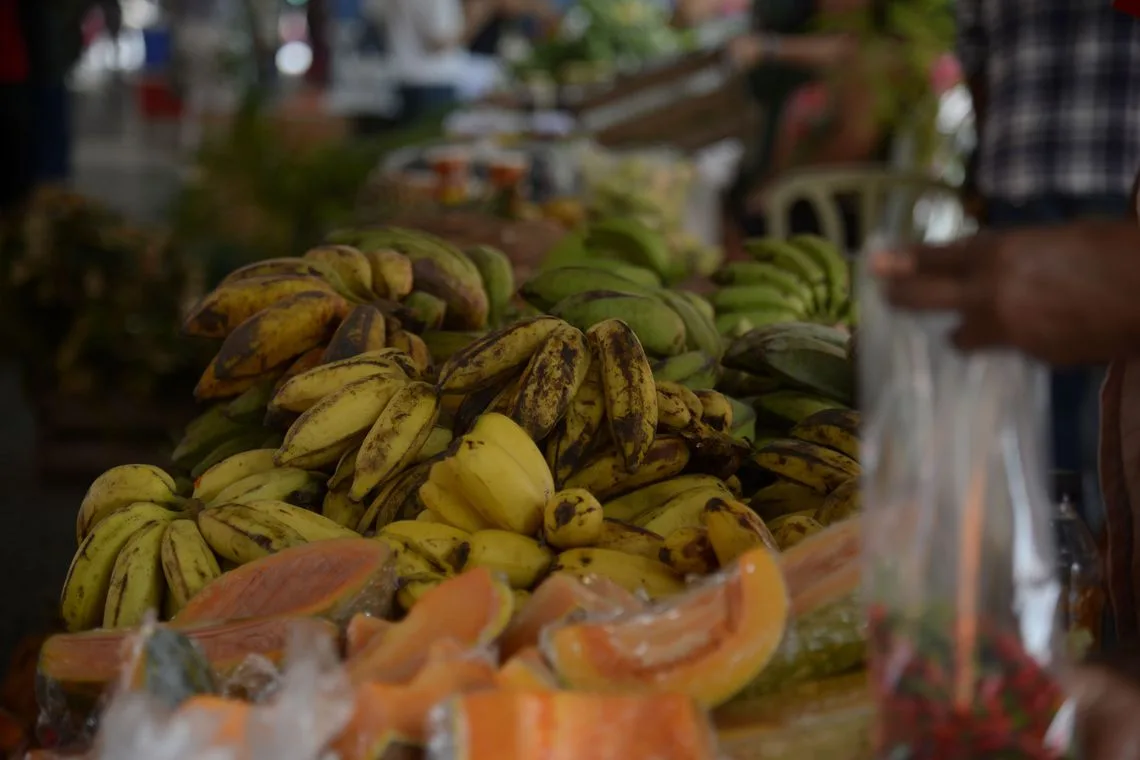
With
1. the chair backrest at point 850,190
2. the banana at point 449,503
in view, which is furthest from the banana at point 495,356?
the chair backrest at point 850,190

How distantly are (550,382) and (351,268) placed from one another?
1.90 feet

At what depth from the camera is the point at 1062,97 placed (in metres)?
3.36

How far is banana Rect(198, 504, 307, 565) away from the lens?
4.17 ft

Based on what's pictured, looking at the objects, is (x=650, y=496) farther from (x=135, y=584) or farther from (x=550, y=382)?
(x=135, y=584)

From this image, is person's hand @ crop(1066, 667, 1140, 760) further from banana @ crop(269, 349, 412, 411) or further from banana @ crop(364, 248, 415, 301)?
banana @ crop(364, 248, 415, 301)

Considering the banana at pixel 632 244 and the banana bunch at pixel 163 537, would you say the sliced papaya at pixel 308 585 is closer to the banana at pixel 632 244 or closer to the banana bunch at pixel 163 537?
the banana bunch at pixel 163 537

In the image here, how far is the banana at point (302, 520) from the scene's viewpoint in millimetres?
1301

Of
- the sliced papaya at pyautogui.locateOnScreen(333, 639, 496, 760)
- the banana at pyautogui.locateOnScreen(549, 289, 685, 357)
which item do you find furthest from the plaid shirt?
the sliced papaya at pyautogui.locateOnScreen(333, 639, 496, 760)

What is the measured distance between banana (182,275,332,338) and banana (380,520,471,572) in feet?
1.77

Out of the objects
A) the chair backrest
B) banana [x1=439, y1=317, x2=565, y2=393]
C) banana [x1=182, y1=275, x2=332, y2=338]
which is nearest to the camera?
banana [x1=439, y1=317, x2=565, y2=393]

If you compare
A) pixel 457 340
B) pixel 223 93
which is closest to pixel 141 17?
pixel 223 93

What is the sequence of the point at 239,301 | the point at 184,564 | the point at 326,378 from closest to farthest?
the point at 184,564 → the point at 326,378 → the point at 239,301

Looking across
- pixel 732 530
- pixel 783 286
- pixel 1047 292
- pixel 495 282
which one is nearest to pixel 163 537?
pixel 732 530

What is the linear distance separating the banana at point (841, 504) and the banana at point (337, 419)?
1.68ft
